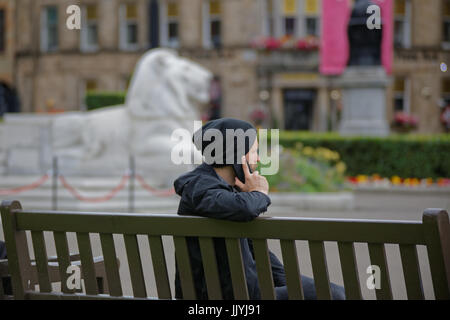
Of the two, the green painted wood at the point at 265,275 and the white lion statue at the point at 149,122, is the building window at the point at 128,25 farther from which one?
the green painted wood at the point at 265,275

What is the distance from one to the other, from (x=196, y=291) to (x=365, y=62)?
15.0 meters

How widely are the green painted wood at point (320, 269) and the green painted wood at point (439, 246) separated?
0.44 m

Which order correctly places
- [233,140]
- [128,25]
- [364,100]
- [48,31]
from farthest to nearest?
[48,31]
[128,25]
[364,100]
[233,140]

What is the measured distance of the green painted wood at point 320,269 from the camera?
9.94 ft

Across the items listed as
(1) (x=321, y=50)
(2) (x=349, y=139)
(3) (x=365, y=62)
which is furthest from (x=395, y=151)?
(1) (x=321, y=50)

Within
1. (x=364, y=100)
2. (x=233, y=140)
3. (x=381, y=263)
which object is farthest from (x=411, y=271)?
(x=364, y=100)

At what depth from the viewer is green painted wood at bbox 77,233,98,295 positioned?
3408 mm

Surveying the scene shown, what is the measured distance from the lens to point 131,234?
3283 millimetres

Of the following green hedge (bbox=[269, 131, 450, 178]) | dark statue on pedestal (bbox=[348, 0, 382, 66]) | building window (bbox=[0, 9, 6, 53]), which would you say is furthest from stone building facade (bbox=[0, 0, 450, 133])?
green hedge (bbox=[269, 131, 450, 178])

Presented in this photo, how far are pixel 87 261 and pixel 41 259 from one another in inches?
9.6

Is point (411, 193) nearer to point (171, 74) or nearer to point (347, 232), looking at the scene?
point (171, 74)

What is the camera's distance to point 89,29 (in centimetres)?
3381

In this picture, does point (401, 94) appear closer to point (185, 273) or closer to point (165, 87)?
point (165, 87)

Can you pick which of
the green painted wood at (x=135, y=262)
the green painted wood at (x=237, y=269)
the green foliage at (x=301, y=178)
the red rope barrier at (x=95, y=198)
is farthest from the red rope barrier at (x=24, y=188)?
the green painted wood at (x=237, y=269)
